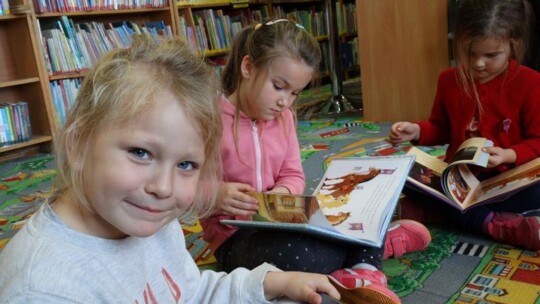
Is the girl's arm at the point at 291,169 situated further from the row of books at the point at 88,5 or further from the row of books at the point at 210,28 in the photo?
the row of books at the point at 210,28

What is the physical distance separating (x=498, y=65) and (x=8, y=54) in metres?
2.31

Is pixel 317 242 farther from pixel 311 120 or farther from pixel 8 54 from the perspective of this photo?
pixel 8 54

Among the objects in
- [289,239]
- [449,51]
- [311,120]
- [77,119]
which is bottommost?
[311,120]

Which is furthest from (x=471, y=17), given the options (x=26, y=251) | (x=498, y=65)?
(x=26, y=251)

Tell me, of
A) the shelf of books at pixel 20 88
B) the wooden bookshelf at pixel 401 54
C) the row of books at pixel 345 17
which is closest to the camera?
the wooden bookshelf at pixel 401 54

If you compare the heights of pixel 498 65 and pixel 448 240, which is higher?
pixel 498 65

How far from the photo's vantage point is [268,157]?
107 centimetres

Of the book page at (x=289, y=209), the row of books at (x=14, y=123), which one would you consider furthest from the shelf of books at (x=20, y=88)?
the book page at (x=289, y=209)

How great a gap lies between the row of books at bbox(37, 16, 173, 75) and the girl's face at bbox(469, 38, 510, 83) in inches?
67.2

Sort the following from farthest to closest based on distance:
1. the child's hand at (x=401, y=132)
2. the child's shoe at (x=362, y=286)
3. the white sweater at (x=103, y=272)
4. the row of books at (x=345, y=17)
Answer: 1. the row of books at (x=345, y=17)
2. the child's hand at (x=401, y=132)
3. the child's shoe at (x=362, y=286)
4. the white sweater at (x=103, y=272)

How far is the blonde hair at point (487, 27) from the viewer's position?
1.14 metres

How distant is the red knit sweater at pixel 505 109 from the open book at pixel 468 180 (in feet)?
0.17

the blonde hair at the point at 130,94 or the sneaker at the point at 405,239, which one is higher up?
the blonde hair at the point at 130,94

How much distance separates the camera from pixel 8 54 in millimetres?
2564
